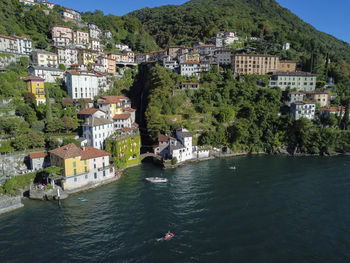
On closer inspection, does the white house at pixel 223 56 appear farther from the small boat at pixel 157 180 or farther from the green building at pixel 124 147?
the small boat at pixel 157 180

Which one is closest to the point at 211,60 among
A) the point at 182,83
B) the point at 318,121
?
the point at 182,83

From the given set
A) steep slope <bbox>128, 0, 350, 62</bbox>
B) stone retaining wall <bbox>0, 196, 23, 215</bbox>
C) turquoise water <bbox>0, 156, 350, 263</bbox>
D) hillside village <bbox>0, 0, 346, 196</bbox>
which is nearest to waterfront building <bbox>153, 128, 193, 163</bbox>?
hillside village <bbox>0, 0, 346, 196</bbox>

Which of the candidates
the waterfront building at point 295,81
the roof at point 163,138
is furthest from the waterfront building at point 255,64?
the roof at point 163,138

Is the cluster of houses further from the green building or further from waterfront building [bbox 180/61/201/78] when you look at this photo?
waterfront building [bbox 180/61/201/78]

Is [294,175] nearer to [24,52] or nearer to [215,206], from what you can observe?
[215,206]

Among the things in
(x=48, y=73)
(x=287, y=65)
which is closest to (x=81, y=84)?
(x=48, y=73)

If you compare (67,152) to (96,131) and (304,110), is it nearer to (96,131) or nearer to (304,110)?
(96,131)
